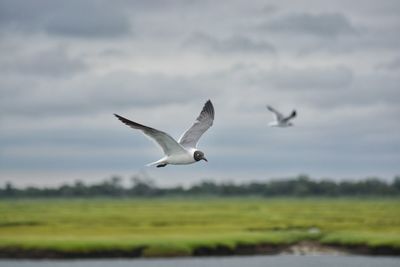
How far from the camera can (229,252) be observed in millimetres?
52875

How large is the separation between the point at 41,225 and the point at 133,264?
19.5 meters

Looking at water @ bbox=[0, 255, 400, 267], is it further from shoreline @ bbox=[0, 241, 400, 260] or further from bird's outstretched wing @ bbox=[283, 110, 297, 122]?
bird's outstretched wing @ bbox=[283, 110, 297, 122]

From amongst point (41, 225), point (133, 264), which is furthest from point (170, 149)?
point (41, 225)

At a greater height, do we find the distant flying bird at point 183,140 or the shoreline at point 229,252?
the distant flying bird at point 183,140

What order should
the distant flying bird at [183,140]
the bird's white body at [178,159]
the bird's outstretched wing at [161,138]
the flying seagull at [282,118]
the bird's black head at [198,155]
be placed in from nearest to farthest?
the bird's outstretched wing at [161,138], the distant flying bird at [183,140], the bird's white body at [178,159], the bird's black head at [198,155], the flying seagull at [282,118]

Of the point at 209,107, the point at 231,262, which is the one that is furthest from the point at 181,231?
the point at 209,107

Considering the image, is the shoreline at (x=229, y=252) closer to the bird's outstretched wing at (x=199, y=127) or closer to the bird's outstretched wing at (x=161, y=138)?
the bird's outstretched wing at (x=199, y=127)

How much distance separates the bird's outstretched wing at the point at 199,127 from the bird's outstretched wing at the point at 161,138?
156cm

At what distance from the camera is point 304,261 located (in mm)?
50562

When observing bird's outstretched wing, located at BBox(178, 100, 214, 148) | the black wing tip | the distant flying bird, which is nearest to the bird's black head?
the distant flying bird

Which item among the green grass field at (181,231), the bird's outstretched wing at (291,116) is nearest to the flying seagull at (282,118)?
the bird's outstretched wing at (291,116)

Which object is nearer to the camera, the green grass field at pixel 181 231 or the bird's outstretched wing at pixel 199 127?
the bird's outstretched wing at pixel 199 127

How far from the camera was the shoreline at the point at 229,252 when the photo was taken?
167 ft

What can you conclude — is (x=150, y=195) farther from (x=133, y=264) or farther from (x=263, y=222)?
(x=133, y=264)
